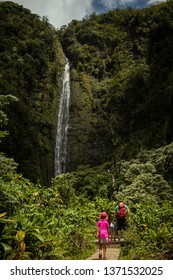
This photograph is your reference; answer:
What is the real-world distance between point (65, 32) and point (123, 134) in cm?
2073

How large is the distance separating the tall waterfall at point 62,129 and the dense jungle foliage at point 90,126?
574 mm

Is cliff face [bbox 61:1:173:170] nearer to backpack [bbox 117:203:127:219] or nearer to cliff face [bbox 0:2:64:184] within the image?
cliff face [bbox 0:2:64:184]

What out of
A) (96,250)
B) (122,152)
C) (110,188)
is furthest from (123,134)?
(96,250)

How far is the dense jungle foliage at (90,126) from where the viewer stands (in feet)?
25.7

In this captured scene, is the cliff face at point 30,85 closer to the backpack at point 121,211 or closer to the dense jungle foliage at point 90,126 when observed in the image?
the dense jungle foliage at point 90,126

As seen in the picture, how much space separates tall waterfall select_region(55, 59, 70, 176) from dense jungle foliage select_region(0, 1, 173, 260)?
574 mm

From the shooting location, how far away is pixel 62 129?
35.6 m

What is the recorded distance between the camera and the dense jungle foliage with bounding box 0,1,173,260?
782 centimetres

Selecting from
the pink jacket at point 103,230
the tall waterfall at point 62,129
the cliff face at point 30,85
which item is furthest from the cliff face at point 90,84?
the pink jacket at point 103,230

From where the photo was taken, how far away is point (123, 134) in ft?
114

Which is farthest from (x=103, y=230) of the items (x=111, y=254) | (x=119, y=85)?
(x=119, y=85)

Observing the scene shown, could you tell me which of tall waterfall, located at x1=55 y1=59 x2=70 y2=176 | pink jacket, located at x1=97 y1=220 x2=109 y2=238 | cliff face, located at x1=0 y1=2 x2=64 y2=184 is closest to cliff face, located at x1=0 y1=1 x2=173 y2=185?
cliff face, located at x1=0 y1=2 x2=64 y2=184

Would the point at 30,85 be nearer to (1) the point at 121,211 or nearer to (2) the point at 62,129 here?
(2) the point at 62,129

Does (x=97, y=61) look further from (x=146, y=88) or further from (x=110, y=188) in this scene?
(x=110, y=188)
